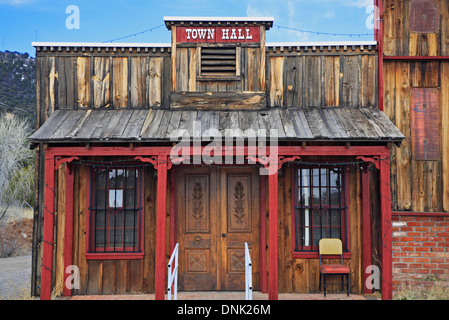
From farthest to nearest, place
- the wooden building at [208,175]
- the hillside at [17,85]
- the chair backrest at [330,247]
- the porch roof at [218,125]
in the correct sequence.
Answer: the hillside at [17,85] < the wooden building at [208,175] < the chair backrest at [330,247] < the porch roof at [218,125]

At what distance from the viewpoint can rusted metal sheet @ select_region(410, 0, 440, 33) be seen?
8.47 m

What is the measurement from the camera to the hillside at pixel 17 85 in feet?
102

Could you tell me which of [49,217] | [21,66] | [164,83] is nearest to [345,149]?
[164,83]

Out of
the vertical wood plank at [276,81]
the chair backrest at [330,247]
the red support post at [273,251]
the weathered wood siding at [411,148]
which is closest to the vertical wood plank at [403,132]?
the weathered wood siding at [411,148]

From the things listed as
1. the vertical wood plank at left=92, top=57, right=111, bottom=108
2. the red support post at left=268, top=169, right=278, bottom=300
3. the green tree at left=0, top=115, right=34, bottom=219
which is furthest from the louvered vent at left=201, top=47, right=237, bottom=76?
the green tree at left=0, top=115, right=34, bottom=219

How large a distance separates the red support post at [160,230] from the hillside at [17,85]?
25.3m

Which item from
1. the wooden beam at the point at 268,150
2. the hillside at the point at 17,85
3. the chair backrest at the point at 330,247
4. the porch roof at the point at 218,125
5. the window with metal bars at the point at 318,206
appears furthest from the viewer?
the hillside at the point at 17,85

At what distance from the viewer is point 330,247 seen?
8.05 meters

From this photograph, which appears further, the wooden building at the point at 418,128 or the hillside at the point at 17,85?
the hillside at the point at 17,85

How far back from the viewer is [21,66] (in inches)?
1425

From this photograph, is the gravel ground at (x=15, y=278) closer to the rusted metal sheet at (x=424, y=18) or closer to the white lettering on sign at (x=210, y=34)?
the white lettering on sign at (x=210, y=34)

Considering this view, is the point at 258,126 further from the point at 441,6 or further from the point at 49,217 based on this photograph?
the point at 441,6

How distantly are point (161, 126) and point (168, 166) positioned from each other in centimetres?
80

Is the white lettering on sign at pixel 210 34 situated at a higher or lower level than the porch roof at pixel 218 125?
higher
